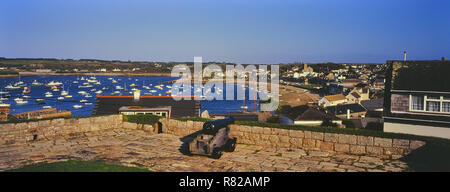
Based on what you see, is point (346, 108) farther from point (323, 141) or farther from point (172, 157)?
point (172, 157)

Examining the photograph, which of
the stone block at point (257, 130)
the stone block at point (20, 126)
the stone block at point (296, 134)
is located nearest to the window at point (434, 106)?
the stone block at point (296, 134)

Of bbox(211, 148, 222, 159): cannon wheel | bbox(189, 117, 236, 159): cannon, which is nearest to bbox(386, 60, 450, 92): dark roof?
bbox(189, 117, 236, 159): cannon

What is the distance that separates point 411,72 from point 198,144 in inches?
389

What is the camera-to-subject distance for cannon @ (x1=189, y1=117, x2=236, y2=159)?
9914 mm

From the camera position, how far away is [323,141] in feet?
36.3

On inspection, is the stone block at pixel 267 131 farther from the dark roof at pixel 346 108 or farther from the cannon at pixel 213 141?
the dark roof at pixel 346 108

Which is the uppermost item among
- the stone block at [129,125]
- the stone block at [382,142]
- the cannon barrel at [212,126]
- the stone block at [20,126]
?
the cannon barrel at [212,126]

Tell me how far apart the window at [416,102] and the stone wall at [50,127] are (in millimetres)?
13410

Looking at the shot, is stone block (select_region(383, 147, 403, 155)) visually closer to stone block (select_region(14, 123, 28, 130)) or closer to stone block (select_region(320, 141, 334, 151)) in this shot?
stone block (select_region(320, 141, 334, 151))

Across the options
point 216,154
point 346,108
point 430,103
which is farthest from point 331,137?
point 346,108

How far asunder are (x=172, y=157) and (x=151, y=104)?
19.8 meters

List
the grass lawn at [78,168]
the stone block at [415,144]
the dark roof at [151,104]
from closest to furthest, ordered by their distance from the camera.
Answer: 1. the grass lawn at [78,168]
2. the stone block at [415,144]
3. the dark roof at [151,104]

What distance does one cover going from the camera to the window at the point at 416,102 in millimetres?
12480
